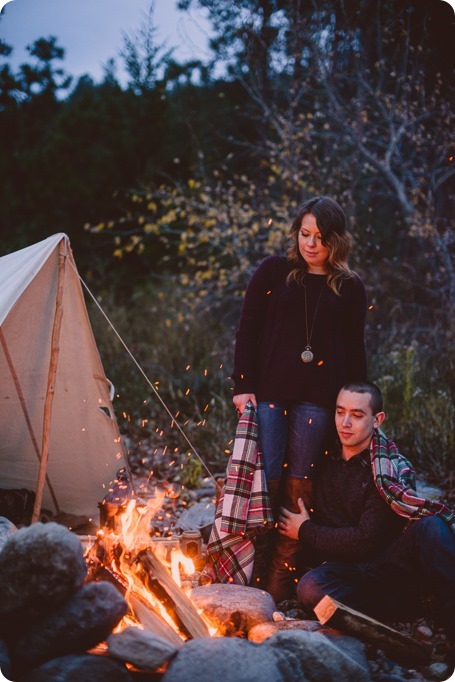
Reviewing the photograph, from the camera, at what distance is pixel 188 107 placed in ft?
30.3

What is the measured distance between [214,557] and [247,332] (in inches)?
47.5

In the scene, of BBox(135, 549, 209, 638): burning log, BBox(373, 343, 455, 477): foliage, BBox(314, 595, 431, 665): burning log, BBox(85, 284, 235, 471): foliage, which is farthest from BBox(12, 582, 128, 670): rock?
BBox(373, 343, 455, 477): foliage

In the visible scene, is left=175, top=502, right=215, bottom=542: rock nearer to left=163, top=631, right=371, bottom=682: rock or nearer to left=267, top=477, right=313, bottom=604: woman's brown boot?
left=267, top=477, right=313, bottom=604: woman's brown boot

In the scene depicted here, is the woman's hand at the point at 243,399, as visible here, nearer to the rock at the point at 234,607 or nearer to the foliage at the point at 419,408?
the rock at the point at 234,607

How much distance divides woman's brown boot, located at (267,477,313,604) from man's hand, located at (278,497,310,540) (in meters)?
0.03

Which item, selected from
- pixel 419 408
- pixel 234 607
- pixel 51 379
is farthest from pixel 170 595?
pixel 419 408

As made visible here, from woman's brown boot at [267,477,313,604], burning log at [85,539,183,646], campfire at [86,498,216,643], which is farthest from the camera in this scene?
woman's brown boot at [267,477,313,604]

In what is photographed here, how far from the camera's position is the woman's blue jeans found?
3.41 m

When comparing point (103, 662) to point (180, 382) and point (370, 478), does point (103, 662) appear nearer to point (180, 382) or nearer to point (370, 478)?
point (370, 478)

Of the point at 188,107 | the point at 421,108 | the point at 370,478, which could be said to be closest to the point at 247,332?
the point at 370,478

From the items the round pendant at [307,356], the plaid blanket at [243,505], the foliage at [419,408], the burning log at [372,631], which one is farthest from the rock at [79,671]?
the foliage at [419,408]

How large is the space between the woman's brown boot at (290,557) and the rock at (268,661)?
2.69ft

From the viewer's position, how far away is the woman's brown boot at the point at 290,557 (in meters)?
3.43

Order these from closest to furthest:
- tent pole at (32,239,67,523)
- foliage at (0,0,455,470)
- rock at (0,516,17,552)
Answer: rock at (0,516,17,552), tent pole at (32,239,67,523), foliage at (0,0,455,470)
